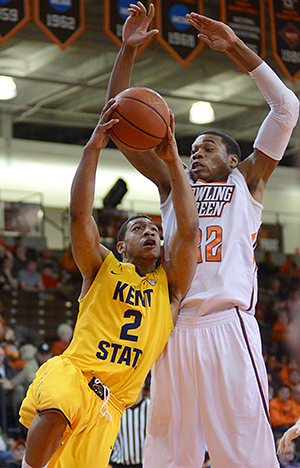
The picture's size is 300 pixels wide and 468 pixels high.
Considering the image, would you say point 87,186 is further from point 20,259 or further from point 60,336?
point 20,259

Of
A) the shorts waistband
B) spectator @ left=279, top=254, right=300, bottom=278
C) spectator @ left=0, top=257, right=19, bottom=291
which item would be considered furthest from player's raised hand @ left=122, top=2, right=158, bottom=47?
spectator @ left=279, top=254, right=300, bottom=278

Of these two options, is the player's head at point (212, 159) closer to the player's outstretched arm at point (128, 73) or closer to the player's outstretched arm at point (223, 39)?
the player's outstretched arm at point (128, 73)

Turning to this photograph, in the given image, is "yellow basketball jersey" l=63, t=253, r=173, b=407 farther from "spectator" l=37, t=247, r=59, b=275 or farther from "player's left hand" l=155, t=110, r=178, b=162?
"spectator" l=37, t=247, r=59, b=275

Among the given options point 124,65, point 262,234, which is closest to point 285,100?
point 124,65

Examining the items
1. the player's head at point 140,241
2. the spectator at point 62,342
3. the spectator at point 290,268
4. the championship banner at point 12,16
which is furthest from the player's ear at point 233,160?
the spectator at point 290,268

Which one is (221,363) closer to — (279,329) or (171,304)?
(171,304)

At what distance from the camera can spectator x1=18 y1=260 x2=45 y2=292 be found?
1273cm

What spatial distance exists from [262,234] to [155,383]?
12445mm

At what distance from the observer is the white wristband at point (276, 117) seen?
3688mm

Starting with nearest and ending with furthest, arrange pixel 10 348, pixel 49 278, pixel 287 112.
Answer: pixel 287 112, pixel 10 348, pixel 49 278

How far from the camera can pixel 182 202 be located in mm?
3439

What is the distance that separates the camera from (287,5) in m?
7.91

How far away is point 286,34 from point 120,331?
18.2 feet

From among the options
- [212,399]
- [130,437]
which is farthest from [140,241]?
[130,437]
